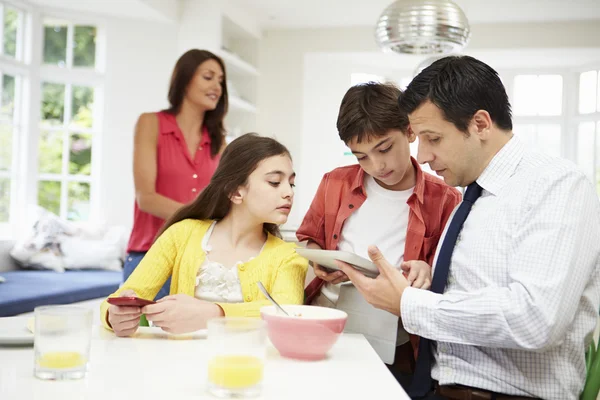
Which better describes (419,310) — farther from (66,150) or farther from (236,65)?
(236,65)

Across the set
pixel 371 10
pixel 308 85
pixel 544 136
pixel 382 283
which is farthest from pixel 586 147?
pixel 382 283

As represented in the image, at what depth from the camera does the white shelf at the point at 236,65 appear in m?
6.18

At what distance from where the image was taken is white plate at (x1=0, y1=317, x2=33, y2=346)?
1.33 meters

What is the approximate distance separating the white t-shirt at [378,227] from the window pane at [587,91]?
6156 mm

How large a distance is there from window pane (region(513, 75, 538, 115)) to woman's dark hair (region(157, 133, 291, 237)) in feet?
20.2

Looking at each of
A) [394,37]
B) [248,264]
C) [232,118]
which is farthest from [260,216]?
[232,118]

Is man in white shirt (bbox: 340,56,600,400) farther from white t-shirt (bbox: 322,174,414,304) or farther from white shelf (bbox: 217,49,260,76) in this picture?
white shelf (bbox: 217,49,260,76)

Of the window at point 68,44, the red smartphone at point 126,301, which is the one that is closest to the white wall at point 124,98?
the window at point 68,44

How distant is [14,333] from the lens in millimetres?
1410

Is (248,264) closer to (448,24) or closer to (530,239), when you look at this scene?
Result: (530,239)

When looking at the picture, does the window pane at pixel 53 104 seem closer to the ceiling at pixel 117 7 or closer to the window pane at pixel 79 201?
the window pane at pixel 79 201

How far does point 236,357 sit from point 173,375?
0.16m

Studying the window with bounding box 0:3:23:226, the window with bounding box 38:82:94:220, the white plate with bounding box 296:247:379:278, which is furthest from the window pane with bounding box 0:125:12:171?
the white plate with bounding box 296:247:379:278

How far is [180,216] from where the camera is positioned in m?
1.98
